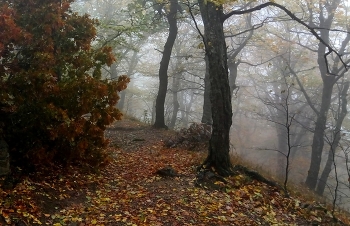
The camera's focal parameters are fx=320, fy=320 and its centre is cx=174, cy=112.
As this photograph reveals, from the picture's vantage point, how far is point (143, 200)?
20.1 feet

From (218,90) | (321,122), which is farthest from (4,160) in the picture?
(321,122)

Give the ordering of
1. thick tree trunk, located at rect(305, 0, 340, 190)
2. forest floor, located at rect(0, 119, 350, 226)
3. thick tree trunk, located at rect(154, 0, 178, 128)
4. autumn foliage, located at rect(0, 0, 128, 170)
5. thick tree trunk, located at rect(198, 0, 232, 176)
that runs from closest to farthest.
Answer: forest floor, located at rect(0, 119, 350, 226)
autumn foliage, located at rect(0, 0, 128, 170)
thick tree trunk, located at rect(198, 0, 232, 176)
thick tree trunk, located at rect(154, 0, 178, 128)
thick tree trunk, located at rect(305, 0, 340, 190)

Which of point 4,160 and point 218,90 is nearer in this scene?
point 4,160

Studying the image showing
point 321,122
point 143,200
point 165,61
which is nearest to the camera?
point 143,200

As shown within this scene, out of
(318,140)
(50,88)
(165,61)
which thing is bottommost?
(318,140)

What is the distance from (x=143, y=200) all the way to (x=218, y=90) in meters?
3.19

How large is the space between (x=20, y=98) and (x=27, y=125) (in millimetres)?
511

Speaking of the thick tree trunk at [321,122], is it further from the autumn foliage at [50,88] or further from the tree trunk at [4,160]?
the tree trunk at [4,160]

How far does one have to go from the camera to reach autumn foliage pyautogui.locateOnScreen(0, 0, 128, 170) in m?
5.80

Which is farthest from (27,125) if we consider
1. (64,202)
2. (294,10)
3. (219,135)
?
(294,10)

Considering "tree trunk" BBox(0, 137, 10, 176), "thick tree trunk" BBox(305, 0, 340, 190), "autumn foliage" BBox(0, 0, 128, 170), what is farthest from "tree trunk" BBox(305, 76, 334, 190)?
"tree trunk" BBox(0, 137, 10, 176)

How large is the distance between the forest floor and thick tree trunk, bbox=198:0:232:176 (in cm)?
60

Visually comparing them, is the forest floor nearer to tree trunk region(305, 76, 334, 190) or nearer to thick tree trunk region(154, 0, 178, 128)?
thick tree trunk region(154, 0, 178, 128)

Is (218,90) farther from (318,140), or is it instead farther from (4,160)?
(318,140)
